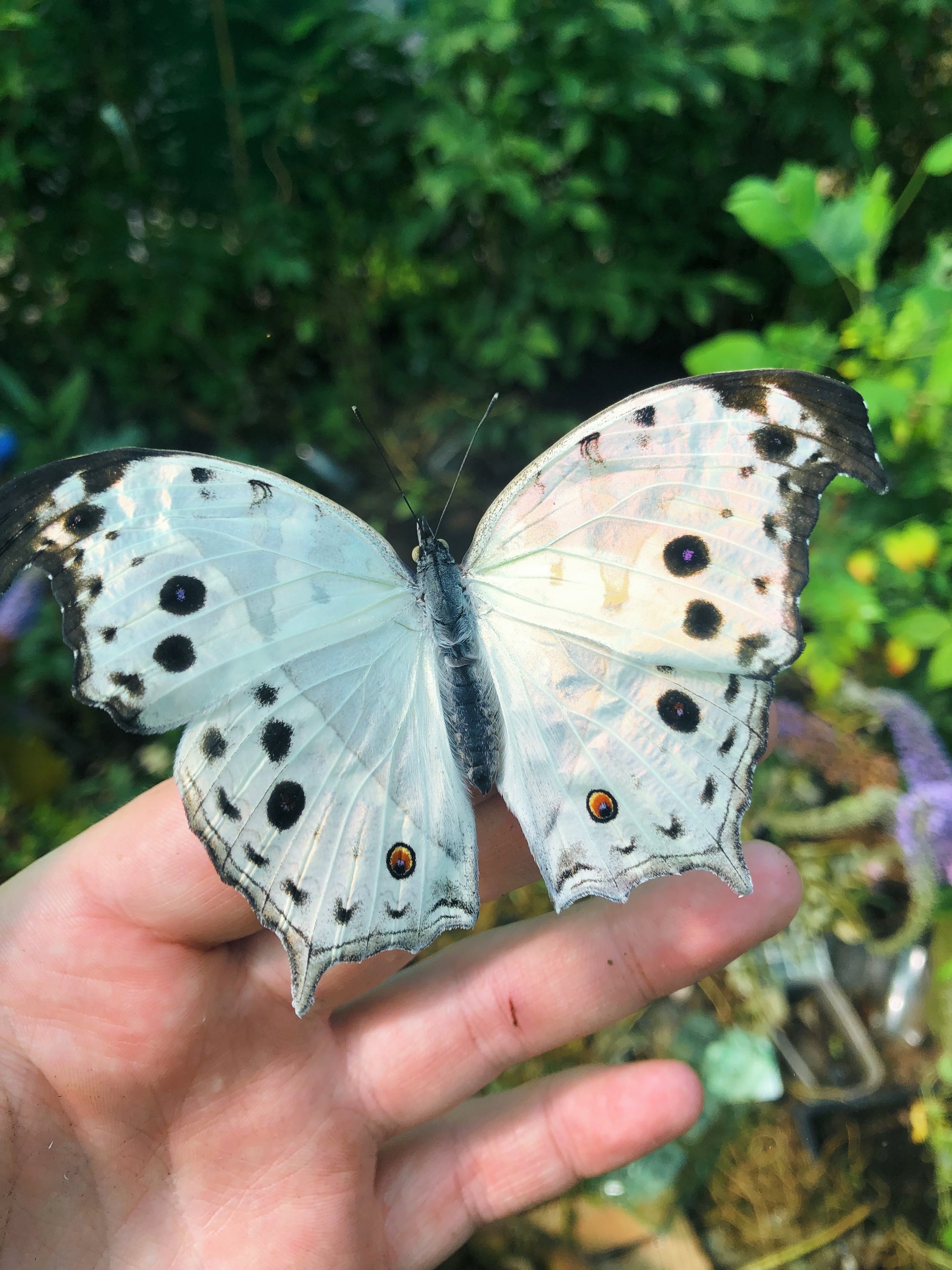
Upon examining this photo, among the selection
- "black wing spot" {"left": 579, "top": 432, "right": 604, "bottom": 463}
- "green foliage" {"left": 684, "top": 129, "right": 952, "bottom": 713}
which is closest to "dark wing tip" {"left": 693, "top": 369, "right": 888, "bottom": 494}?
"black wing spot" {"left": 579, "top": 432, "right": 604, "bottom": 463}

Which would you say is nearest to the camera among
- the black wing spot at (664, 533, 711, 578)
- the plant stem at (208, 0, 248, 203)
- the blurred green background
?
the black wing spot at (664, 533, 711, 578)

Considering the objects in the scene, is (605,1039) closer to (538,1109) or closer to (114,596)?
(538,1109)

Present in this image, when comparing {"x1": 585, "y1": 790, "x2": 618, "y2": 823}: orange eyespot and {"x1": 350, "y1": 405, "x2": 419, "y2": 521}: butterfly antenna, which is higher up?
{"x1": 350, "y1": 405, "x2": 419, "y2": 521}: butterfly antenna

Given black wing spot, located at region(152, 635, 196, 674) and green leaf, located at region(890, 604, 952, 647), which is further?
green leaf, located at region(890, 604, 952, 647)

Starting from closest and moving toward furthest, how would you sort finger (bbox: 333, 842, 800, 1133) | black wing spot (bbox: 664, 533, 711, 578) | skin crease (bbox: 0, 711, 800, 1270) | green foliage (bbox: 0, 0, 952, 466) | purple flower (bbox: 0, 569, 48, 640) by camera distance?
1. black wing spot (bbox: 664, 533, 711, 578)
2. skin crease (bbox: 0, 711, 800, 1270)
3. finger (bbox: 333, 842, 800, 1133)
4. purple flower (bbox: 0, 569, 48, 640)
5. green foliage (bbox: 0, 0, 952, 466)

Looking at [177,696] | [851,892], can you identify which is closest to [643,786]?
[177,696]

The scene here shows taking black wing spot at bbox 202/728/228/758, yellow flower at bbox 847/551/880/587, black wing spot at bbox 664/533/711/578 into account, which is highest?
black wing spot at bbox 664/533/711/578

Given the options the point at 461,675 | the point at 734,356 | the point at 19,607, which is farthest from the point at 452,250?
the point at 461,675

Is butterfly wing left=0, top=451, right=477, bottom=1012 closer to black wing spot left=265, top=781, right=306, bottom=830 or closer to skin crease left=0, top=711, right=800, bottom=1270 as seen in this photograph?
black wing spot left=265, top=781, right=306, bottom=830
